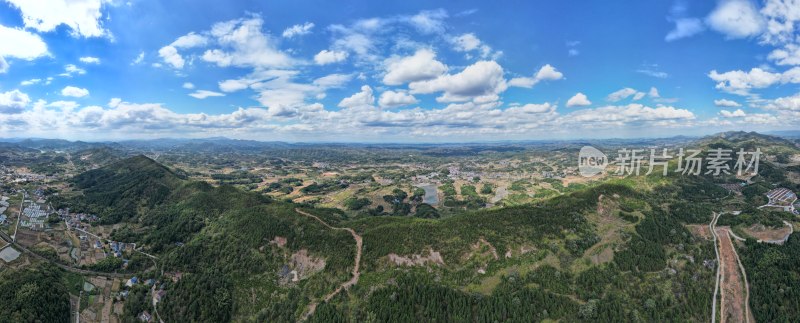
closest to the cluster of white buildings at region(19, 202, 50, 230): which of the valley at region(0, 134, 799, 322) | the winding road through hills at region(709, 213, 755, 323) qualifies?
the valley at region(0, 134, 799, 322)

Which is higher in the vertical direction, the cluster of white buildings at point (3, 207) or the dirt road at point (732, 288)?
the cluster of white buildings at point (3, 207)

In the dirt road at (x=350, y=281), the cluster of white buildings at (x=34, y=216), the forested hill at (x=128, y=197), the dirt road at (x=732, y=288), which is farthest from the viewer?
the forested hill at (x=128, y=197)

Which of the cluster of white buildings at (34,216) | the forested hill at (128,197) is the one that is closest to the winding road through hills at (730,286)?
the forested hill at (128,197)

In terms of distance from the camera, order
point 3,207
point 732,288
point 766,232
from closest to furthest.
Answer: point 732,288 < point 766,232 < point 3,207

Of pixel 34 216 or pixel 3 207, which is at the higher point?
pixel 3 207

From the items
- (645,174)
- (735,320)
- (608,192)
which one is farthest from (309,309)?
(645,174)

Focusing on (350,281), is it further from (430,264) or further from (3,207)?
(3,207)

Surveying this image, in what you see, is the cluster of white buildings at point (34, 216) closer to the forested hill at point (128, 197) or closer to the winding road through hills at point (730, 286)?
the forested hill at point (128, 197)

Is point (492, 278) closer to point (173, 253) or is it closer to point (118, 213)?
point (173, 253)

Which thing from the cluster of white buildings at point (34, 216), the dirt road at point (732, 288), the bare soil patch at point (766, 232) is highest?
the bare soil patch at point (766, 232)

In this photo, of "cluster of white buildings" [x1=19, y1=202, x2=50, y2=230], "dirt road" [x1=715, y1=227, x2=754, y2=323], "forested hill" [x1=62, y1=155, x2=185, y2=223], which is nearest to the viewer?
"dirt road" [x1=715, y1=227, x2=754, y2=323]

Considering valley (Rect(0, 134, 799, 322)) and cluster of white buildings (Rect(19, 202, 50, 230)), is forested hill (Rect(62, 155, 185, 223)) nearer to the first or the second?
cluster of white buildings (Rect(19, 202, 50, 230))

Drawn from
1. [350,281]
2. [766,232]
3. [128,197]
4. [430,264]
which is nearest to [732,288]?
[766,232]
